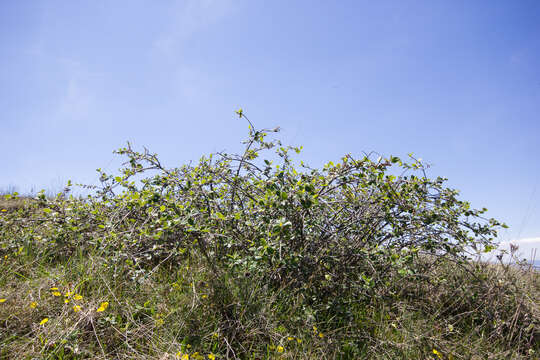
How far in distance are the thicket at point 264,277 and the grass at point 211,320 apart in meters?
0.01

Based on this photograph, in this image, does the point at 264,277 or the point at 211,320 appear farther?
the point at 264,277

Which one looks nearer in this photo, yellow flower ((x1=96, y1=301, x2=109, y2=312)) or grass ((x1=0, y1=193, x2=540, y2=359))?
grass ((x1=0, y1=193, x2=540, y2=359))

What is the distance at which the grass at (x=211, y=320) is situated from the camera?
218 centimetres

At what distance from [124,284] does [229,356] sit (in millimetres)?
1271

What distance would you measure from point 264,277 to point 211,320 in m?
0.68

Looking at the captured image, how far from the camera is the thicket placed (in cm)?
229

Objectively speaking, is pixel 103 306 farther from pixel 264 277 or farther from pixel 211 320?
pixel 264 277

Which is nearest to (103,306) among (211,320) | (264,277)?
(211,320)

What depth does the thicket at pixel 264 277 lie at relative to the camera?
2289 millimetres

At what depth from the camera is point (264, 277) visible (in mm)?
2914

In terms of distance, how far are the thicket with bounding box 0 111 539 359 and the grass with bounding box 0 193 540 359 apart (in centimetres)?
1

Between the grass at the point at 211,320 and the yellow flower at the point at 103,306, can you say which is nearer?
the grass at the point at 211,320

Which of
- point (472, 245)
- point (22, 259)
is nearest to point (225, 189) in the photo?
point (22, 259)

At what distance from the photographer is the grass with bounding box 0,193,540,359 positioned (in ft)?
7.14
